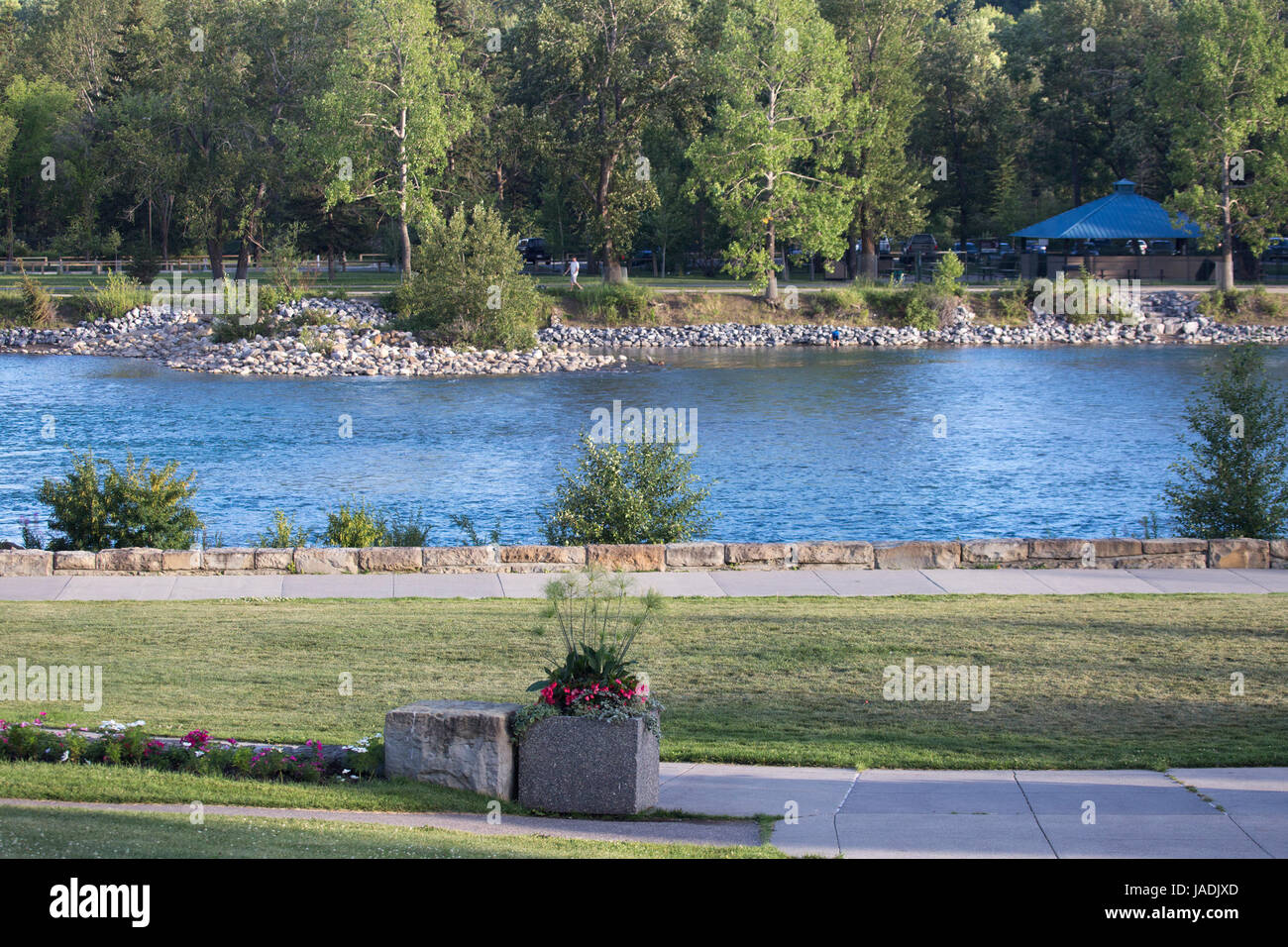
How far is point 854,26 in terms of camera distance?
227 ft

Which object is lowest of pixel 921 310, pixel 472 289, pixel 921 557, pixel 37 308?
pixel 921 557

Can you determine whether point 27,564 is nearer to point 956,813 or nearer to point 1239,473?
point 956,813

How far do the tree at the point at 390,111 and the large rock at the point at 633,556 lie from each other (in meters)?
48.6

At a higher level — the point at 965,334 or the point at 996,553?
the point at 965,334

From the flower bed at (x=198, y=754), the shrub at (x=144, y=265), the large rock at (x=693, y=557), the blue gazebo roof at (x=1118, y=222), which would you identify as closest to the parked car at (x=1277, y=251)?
the blue gazebo roof at (x=1118, y=222)

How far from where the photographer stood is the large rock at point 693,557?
17.6 meters

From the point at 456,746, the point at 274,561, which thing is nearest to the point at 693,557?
the point at 274,561

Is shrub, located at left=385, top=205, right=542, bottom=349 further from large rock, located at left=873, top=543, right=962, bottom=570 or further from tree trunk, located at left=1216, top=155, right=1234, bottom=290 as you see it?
large rock, located at left=873, top=543, right=962, bottom=570

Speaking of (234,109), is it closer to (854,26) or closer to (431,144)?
(431,144)

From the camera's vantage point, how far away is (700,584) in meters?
16.5

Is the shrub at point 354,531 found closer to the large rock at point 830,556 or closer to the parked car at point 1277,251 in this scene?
the large rock at point 830,556

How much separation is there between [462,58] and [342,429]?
40.5 m

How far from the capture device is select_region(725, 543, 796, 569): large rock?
17844 millimetres

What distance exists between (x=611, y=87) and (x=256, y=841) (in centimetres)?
6221
